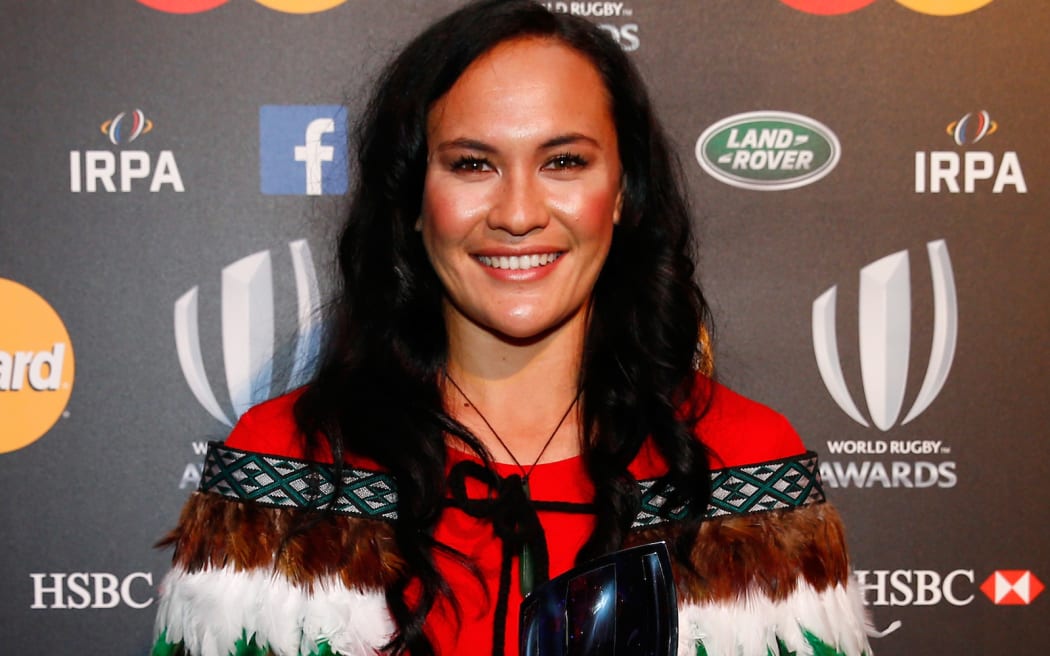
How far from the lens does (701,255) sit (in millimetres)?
1760

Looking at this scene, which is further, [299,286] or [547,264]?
[299,286]

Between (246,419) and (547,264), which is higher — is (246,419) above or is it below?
below


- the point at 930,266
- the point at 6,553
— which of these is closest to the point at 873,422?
the point at 930,266

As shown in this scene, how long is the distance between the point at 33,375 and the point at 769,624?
4.19 ft

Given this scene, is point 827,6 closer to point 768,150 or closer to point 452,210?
point 768,150

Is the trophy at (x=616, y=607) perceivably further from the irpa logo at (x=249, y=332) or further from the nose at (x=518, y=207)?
the irpa logo at (x=249, y=332)

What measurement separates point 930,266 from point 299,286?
44.1 inches

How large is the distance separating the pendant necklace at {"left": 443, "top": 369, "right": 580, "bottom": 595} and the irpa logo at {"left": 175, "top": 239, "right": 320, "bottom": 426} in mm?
468

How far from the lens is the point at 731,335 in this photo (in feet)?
5.83

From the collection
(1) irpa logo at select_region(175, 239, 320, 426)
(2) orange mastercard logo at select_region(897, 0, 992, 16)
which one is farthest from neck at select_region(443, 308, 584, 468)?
(2) orange mastercard logo at select_region(897, 0, 992, 16)

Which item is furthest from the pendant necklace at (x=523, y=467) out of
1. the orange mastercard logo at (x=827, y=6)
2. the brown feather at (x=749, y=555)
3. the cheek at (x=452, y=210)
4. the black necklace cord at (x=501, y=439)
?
the orange mastercard logo at (x=827, y=6)

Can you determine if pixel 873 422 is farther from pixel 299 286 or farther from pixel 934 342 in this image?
pixel 299 286

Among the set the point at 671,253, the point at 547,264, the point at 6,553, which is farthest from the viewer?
the point at 6,553

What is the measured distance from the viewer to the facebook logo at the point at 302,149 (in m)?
1.72
